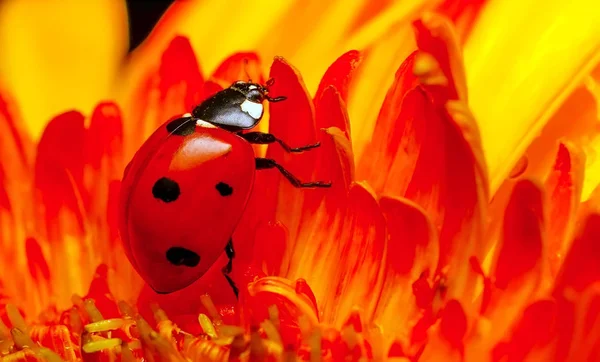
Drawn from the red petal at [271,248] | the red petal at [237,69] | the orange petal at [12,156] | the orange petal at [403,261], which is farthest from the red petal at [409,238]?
the orange petal at [12,156]

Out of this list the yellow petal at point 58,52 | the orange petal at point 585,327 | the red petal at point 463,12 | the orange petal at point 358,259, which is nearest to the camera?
the orange petal at point 585,327

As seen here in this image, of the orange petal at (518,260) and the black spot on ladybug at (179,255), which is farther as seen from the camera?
the black spot on ladybug at (179,255)

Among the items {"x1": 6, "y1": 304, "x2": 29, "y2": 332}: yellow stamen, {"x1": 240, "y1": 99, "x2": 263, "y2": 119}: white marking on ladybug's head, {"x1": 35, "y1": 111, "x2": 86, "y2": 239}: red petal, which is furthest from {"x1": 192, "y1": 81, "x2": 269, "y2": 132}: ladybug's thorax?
{"x1": 6, "y1": 304, "x2": 29, "y2": 332}: yellow stamen

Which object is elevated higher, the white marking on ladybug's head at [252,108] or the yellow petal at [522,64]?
the yellow petal at [522,64]

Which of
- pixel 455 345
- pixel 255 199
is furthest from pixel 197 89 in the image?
pixel 455 345

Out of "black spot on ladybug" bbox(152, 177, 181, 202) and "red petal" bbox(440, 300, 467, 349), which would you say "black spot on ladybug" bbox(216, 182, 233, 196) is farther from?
"red petal" bbox(440, 300, 467, 349)

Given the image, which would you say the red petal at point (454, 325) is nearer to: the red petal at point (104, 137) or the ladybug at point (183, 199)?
the ladybug at point (183, 199)
